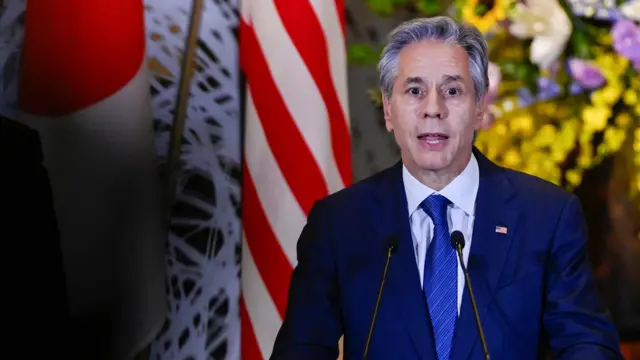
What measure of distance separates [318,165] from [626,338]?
1182 millimetres

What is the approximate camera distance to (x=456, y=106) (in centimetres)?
147

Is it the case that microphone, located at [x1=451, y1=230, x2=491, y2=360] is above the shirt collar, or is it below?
below

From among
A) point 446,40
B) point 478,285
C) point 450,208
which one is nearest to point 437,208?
point 450,208

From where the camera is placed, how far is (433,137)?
147 cm

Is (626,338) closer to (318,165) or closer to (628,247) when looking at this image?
(628,247)

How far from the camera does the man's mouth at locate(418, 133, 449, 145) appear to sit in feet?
4.81

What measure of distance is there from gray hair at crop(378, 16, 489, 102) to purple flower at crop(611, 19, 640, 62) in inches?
41.2

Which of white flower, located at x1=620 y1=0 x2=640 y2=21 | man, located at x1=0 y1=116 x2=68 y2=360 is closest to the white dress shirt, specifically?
man, located at x1=0 y1=116 x2=68 y2=360

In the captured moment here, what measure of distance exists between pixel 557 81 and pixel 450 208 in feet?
3.78

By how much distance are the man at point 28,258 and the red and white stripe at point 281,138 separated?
0.71m

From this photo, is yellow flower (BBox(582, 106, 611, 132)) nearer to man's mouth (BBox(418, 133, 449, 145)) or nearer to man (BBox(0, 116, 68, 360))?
man's mouth (BBox(418, 133, 449, 145))

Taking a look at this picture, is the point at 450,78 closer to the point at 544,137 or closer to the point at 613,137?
the point at 544,137

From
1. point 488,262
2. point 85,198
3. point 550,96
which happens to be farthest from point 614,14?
point 85,198

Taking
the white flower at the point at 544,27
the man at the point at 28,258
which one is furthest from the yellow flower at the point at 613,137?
the man at the point at 28,258
